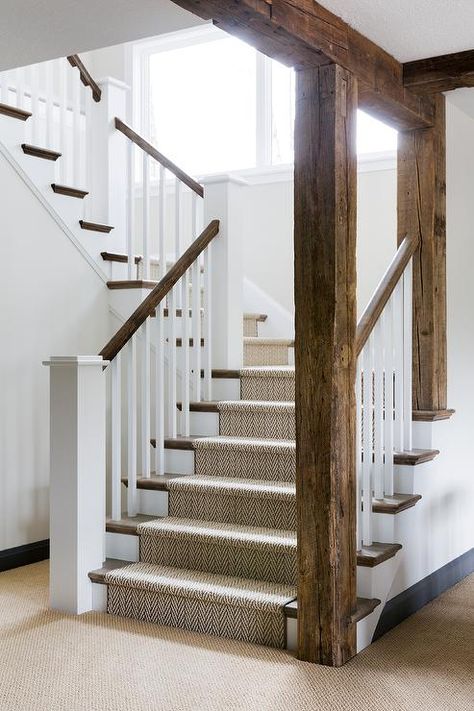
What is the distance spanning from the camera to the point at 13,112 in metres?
4.48

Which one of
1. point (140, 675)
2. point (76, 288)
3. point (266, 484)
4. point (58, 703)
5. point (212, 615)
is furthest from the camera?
point (76, 288)

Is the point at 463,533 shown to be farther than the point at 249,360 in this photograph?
No

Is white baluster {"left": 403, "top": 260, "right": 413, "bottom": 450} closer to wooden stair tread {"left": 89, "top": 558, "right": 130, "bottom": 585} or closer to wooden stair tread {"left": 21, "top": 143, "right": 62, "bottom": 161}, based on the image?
wooden stair tread {"left": 89, "top": 558, "right": 130, "bottom": 585}

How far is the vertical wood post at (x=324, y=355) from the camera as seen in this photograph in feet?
9.89

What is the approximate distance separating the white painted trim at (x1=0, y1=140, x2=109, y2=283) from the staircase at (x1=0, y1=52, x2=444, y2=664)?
0.06ft

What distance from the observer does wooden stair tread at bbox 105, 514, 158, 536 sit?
3824 mm

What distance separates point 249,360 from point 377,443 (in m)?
1.86

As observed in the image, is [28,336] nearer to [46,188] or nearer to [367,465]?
[46,188]

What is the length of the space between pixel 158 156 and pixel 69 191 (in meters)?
0.60

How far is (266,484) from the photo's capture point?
12.7 ft

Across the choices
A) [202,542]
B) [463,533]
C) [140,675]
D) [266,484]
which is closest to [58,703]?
[140,675]

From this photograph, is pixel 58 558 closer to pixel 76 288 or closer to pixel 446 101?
pixel 76 288

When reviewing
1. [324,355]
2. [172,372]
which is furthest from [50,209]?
[324,355]

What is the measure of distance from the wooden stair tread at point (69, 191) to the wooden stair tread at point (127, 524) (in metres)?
1.85
